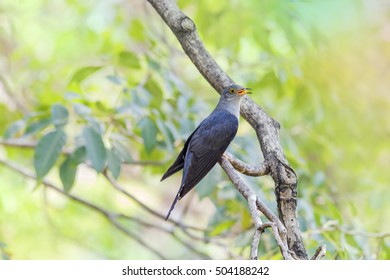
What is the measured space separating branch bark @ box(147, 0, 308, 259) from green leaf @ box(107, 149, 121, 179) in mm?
1238

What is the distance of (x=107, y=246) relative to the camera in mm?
6531

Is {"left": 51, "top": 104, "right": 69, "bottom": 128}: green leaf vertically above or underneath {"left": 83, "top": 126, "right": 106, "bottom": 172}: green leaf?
above

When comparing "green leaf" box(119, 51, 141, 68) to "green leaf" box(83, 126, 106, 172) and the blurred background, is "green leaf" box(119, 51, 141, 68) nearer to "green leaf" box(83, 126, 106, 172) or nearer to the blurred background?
the blurred background

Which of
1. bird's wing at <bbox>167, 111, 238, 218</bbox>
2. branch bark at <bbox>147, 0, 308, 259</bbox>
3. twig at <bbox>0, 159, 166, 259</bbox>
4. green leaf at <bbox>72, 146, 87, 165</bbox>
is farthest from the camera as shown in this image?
twig at <bbox>0, 159, 166, 259</bbox>

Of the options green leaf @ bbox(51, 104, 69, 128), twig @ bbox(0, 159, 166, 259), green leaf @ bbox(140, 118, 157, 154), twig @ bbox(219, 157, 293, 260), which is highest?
green leaf @ bbox(140, 118, 157, 154)

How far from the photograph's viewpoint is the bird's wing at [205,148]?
8.95 feet

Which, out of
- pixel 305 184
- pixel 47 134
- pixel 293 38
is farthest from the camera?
pixel 305 184

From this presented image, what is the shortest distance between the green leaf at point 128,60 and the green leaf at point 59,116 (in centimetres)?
80

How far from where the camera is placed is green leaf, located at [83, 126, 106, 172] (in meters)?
3.53

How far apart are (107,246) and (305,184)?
254 cm

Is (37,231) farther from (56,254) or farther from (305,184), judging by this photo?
(305,184)

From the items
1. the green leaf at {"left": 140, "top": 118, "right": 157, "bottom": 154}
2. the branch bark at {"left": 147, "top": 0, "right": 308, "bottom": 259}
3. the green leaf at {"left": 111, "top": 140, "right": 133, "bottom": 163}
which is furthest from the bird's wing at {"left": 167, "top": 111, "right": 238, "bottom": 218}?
the green leaf at {"left": 111, "top": 140, "right": 133, "bottom": 163}
